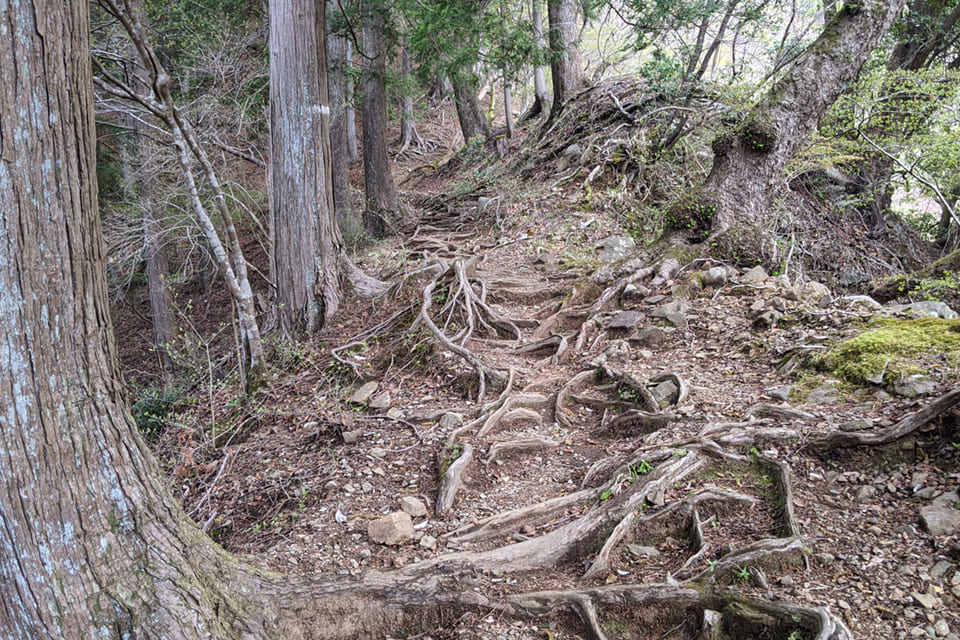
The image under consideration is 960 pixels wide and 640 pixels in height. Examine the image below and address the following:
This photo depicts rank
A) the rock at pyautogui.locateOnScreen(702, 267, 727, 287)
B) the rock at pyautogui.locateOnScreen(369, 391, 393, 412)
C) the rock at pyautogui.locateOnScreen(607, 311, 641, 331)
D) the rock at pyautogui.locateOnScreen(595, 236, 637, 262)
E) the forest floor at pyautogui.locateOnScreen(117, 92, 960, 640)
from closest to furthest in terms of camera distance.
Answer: the forest floor at pyautogui.locateOnScreen(117, 92, 960, 640) → the rock at pyautogui.locateOnScreen(369, 391, 393, 412) → the rock at pyautogui.locateOnScreen(607, 311, 641, 331) → the rock at pyautogui.locateOnScreen(702, 267, 727, 287) → the rock at pyautogui.locateOnScreen(595, 236, 637, 262)

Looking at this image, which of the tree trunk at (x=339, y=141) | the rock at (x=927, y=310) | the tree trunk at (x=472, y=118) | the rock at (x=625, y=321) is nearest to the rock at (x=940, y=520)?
the rock at (x=927, y=310)

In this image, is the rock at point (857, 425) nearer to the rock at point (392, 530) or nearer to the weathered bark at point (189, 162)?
the rock at point (392, 530)

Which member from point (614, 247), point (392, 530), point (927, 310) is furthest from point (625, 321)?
point (392, 530)

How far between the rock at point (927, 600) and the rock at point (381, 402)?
3.90 metres

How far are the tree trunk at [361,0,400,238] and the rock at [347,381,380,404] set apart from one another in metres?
5.73

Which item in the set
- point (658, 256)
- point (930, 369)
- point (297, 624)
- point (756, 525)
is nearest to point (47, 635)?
point (297, 624)

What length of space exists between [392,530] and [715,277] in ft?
14.3

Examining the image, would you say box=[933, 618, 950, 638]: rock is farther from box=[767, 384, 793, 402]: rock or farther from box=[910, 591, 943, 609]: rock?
box=[767, 384, 793, 402]: rock

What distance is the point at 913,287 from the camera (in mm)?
6691

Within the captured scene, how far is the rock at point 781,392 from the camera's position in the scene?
3996 mm

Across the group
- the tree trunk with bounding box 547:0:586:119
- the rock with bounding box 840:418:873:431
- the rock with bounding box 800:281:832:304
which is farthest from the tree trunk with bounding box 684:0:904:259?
the tree trunk with bounding box 547:0:586:119

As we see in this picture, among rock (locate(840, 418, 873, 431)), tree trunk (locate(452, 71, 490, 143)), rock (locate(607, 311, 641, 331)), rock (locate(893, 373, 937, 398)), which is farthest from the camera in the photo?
tree trunk (locate(452, 71, 490, 143))

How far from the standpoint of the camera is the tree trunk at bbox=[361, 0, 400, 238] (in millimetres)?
10758

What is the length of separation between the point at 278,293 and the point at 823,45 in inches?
267
